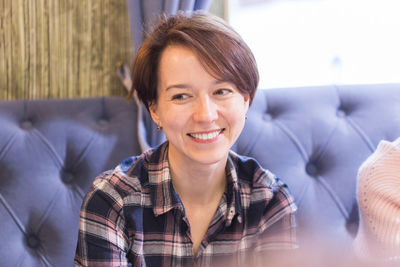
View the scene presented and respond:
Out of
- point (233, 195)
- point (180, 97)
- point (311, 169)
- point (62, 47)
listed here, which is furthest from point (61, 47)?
point (311, 169)

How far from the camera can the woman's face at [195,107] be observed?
85 centimetres

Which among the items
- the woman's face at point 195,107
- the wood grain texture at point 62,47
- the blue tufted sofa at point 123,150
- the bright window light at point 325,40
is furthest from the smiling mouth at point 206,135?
the bright window light at point 325,40

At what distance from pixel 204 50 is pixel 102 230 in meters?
0.45

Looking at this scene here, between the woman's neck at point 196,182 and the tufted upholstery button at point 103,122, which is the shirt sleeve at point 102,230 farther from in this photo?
the tufted upholstery button at point 103,122

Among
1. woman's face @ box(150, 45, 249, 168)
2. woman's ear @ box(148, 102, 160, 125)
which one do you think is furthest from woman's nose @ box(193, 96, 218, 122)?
woman's ear @ box(148, 102, 160, 125)

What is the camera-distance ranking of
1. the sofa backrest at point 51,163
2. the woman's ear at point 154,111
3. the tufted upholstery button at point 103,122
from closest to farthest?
the woman's ear at point 154,111
the sofa backrest at point 51,163
the tufted upholstery button at point 103,122

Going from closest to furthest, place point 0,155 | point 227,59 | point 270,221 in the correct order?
point 227,59 → point 270,221 → point 0,155

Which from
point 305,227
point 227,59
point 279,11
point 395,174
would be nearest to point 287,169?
point 305,227

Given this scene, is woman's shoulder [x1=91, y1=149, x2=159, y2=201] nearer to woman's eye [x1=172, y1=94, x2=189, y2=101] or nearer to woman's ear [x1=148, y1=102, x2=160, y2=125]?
woman's ear [x1=148, y1=102, x2=160, y2=125]

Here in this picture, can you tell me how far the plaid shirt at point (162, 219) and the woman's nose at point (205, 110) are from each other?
0.63 ft

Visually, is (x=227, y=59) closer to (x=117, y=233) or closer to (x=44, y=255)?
(x=117, y=233)

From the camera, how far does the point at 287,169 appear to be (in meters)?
1.18

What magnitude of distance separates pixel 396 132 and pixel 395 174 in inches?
12.6

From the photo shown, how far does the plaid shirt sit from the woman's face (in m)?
0.13
